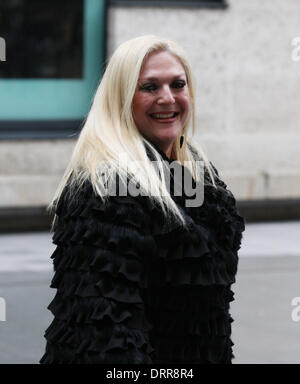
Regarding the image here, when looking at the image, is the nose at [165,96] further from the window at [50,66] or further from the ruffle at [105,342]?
the window at [50,66]

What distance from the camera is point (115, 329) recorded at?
245 cm

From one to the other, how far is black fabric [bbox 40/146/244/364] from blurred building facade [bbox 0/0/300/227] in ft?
32.1

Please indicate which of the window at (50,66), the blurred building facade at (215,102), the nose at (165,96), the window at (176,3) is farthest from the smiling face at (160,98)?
the window at (176,3)

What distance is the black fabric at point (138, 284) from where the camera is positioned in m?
2.47

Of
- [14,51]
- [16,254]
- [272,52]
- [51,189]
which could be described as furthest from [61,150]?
[272,52]

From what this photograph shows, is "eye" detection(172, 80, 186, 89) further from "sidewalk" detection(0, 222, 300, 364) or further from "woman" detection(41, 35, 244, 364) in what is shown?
"sidewalk" detection(0, 222, 300, 364)

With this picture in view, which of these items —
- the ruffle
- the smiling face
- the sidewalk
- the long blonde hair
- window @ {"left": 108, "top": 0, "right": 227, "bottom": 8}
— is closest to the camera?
the ruffle

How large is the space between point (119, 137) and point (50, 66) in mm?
10506

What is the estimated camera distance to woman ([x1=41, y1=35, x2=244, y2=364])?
2477mm

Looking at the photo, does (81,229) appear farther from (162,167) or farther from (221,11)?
(221,11)

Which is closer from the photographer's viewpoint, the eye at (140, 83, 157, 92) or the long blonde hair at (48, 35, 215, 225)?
the long blonde hair at (48, 35, 215, 225)

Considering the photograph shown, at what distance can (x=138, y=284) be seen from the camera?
2.49m

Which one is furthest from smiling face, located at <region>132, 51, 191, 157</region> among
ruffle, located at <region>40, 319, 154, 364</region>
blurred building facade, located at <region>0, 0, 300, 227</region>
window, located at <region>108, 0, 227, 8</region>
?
window, located at <region>108, 0, 227, 8</region>

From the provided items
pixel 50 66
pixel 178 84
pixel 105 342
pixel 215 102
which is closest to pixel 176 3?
pixel 215 102
